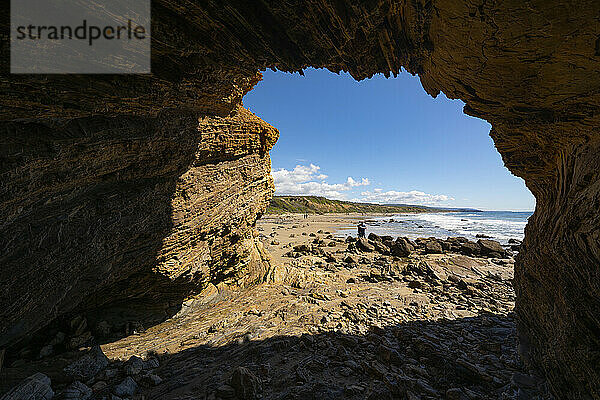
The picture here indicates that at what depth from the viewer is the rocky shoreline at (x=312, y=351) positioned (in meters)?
4.71

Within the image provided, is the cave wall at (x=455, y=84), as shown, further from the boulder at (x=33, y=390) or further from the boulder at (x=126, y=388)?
the boulder at (x=126, y=388)

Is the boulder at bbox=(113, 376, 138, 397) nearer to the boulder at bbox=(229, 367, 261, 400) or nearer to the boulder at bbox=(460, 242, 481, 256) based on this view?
the boulder at bbox=(229, 367, 261, 400)

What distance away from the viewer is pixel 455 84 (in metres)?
4.59

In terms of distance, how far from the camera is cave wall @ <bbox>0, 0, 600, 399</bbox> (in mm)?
3301

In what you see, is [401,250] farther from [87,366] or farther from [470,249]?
[87,366]

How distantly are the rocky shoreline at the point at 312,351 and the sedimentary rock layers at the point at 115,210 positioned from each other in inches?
57.8

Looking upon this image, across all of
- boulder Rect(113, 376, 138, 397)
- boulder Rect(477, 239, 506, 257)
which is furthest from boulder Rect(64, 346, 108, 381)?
boulder Rect(477, 239, 506, 257)

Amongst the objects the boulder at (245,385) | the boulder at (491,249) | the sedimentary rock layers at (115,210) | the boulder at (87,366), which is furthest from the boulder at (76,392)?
the boulder at (491,249)

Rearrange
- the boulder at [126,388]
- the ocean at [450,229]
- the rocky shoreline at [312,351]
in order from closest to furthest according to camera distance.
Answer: the rocky shoreline at [312,351] → the boulder at [126,388] → the ocean at [450,229]

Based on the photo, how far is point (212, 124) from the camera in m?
8.30

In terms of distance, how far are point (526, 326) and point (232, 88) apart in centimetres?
1034

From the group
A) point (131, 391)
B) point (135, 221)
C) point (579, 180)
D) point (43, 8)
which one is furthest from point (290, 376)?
point (43, 8)

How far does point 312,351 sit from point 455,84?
23.5 ft

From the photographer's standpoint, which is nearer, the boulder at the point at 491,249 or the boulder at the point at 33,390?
the boulder at the point at 33,390
